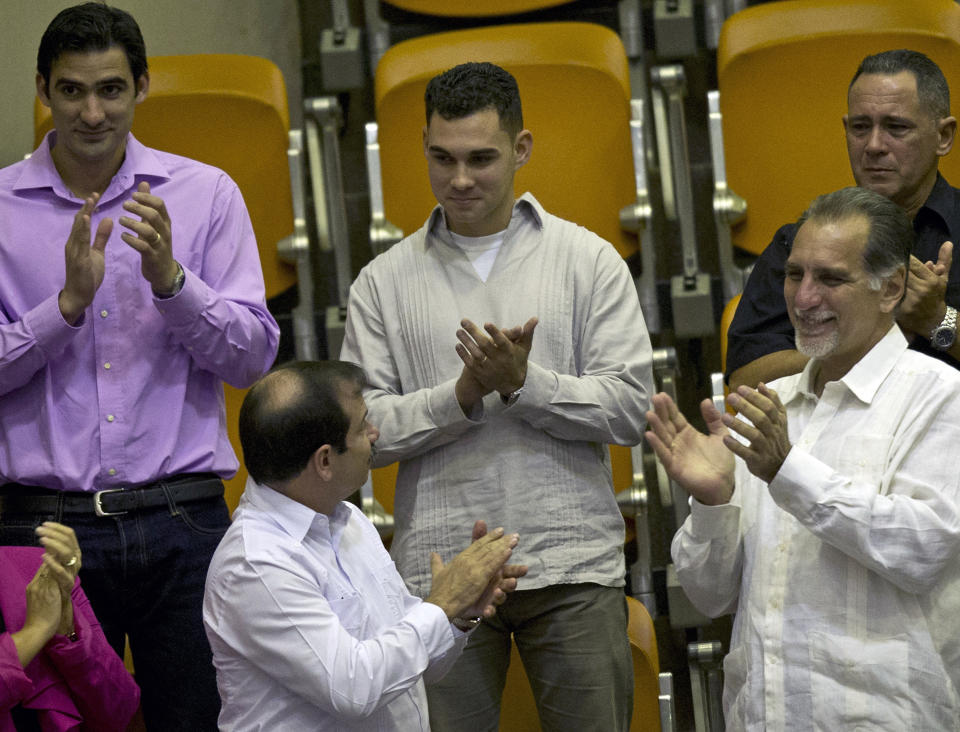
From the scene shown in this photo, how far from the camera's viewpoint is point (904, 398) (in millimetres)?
1924

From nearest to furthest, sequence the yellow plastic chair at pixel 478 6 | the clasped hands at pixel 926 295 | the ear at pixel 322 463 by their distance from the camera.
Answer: the ear at pixel 322 463
the clasped hands at pixel 926 295
the yellow plastic chair at pixel 478 6

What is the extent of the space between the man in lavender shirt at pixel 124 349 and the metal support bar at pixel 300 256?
0.62 m

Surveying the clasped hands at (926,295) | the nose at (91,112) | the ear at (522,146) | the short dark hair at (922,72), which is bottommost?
the clasped hands at (926,295)

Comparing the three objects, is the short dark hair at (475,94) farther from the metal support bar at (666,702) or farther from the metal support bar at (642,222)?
the metal support bar at (666,702)

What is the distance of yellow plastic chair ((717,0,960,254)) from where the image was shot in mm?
3078

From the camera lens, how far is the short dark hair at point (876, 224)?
199 centimetres

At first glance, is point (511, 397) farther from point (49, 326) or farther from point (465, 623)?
point (49, 326)

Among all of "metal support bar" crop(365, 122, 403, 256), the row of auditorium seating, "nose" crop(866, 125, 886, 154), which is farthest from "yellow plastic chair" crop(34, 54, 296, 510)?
"nose" crop(866, 125, 886, 154)

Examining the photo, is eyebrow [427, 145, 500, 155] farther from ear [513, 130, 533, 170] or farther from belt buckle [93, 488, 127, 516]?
belt buckle [93, 488, 127, 516]

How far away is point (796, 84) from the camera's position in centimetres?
312

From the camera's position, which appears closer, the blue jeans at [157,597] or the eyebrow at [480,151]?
the blue jeans at [157,597]

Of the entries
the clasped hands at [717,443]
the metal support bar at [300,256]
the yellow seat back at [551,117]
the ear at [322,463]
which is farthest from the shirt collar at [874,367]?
the metal support bar at [300,256]

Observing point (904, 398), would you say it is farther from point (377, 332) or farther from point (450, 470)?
point (377, 332)

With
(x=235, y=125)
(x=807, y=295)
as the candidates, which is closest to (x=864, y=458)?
(x=807, y=295)
